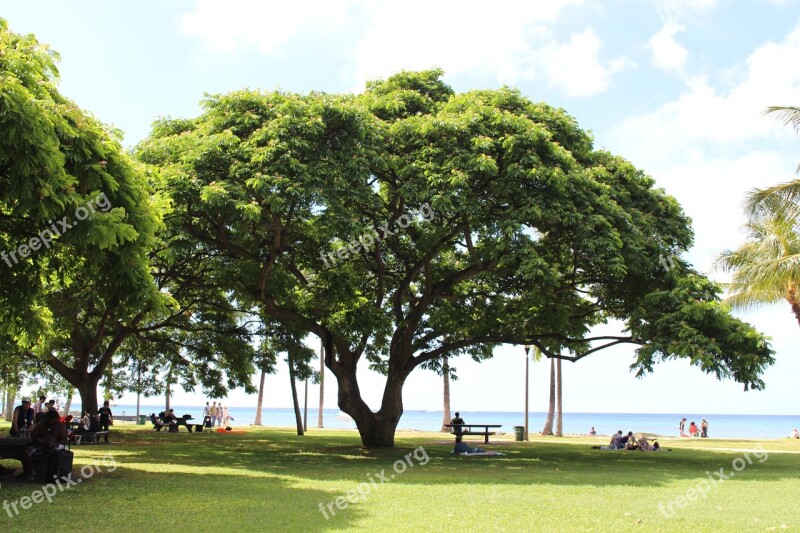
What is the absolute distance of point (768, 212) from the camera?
27234 millimetres

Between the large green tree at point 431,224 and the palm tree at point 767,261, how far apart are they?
23.3 feet

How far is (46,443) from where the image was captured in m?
12.5

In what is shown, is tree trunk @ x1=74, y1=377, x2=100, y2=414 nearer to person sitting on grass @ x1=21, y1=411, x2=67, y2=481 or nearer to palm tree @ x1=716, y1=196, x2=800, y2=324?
person sitting on grass @ x1=21, y1=411, x2=67, y2=481

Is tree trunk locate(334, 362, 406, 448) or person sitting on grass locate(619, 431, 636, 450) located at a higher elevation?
tree trunk locate(334, 362, 406, 448)

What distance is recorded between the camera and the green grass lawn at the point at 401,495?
30.8 ft

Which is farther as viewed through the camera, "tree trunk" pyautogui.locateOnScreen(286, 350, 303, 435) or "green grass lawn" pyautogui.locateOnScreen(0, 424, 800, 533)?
"tree trunk" pyautogui.locateOnScreen(286, 350, 303, 435)

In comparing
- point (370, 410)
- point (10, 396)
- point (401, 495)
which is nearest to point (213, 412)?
point (10, 396)

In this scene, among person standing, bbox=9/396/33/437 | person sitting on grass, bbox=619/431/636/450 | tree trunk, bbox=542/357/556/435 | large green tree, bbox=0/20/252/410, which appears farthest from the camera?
tree trunk, bbox=542/357/556/435

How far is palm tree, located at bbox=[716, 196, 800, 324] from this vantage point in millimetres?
26500

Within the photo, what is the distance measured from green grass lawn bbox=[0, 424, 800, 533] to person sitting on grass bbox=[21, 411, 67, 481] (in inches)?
14.7

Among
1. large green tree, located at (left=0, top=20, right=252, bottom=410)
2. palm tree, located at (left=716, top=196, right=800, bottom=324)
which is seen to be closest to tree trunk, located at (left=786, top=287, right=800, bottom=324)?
palm tree, located at (left=716, top=196, right=800, bottom=324)

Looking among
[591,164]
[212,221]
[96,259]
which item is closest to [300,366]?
[212,221]

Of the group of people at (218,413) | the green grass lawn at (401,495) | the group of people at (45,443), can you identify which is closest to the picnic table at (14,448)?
the group of people at (45,443)

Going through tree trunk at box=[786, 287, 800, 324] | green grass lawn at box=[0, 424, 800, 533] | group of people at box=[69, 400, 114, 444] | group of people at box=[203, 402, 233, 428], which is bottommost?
group of people at box=[203, 402, 233, 428]
